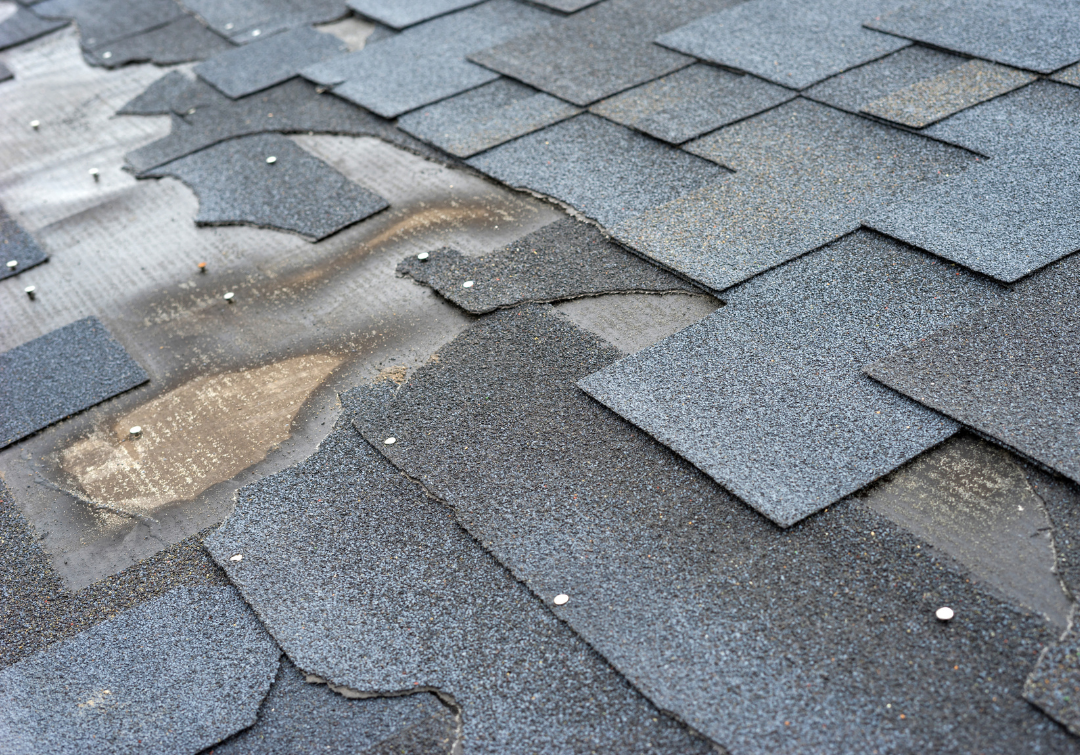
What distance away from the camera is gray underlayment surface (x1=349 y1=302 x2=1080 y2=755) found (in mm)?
2371

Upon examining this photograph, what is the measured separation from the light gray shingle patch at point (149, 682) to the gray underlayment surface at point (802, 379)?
1.52 m

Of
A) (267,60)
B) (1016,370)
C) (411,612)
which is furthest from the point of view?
(267,60)

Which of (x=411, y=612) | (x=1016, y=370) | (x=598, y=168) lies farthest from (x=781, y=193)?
(x=411, y=612)

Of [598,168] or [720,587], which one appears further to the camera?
[598,168]

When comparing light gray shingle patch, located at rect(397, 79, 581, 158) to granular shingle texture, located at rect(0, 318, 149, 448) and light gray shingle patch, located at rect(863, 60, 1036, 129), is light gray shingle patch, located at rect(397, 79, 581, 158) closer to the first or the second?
light gray shingle patch, located at rect(863, 60, 1036, 129)

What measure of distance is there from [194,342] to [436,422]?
57.6 inches

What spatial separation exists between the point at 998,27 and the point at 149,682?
5.28 m

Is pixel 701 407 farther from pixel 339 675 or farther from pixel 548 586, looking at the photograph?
pixel 339 675

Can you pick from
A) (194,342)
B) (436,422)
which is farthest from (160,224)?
(436,422)

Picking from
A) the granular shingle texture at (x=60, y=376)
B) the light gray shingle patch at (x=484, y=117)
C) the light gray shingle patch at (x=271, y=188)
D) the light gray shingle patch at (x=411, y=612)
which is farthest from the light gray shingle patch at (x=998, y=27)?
the granular shingle texture at (x=60, y=376)

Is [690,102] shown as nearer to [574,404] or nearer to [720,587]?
[574,404]

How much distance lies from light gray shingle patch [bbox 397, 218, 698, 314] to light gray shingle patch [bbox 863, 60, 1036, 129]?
162 cm

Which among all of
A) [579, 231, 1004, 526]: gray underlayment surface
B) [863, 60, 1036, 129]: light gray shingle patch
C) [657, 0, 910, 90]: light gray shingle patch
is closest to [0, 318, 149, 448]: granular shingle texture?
[579, 231, 1004, 526]: gray underlayment surface

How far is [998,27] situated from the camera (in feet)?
16.6
